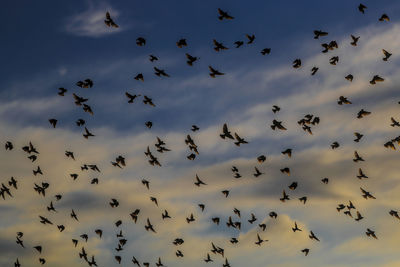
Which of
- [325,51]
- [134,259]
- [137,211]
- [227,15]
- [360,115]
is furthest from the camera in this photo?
[134,259]

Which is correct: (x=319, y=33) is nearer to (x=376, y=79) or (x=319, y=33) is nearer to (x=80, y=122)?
(x=376, y=79)

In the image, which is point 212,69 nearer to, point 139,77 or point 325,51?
point 139,77

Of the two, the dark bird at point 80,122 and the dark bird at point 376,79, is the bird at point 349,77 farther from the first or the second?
the dark bird at point 80,122

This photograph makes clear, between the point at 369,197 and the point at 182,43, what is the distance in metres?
A: 31.3

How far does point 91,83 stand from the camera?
6794cm

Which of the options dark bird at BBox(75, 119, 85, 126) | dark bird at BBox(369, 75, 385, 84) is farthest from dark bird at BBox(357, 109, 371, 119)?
dark bird at BBox(75, 119, 85, 126)

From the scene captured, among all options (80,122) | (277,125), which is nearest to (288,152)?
(277,125)

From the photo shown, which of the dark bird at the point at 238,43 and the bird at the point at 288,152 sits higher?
the dark bird at the point at 238,43

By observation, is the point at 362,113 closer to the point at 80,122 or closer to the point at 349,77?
the point at 349,77

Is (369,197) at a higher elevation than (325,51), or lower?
lower

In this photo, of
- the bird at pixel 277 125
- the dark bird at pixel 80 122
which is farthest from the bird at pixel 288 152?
the dark bird at pixel 80 122

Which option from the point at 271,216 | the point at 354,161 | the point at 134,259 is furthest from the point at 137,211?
the point at 354,161

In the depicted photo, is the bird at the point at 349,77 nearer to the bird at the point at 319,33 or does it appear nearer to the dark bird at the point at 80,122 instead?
Result: the bird at the point at 319,33

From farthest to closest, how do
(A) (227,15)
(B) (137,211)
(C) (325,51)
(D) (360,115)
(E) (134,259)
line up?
(E) (134,259)
(B) (137,211)
(D) (360,115)
(C) (325,51)
(A) (227,15)
